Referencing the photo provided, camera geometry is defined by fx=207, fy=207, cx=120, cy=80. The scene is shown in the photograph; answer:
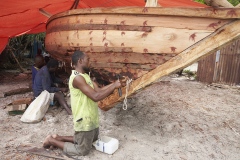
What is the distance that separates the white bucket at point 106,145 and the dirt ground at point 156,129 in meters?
0.06

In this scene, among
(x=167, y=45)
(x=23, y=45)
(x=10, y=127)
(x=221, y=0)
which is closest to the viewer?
(x=221, y=0)

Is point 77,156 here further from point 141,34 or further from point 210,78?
point 210,78

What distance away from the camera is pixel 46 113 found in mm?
4203

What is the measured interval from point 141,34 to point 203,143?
2.04 m

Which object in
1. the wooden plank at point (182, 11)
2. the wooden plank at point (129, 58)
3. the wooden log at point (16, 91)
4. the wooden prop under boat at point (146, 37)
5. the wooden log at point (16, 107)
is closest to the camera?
the wooden plank at point (182, 11)

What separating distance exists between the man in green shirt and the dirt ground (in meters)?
0.21

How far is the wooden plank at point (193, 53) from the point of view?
2.12 meters

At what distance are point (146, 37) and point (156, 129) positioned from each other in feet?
6.03

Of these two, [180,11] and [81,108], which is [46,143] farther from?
[180,11]

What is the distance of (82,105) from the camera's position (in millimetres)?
2537

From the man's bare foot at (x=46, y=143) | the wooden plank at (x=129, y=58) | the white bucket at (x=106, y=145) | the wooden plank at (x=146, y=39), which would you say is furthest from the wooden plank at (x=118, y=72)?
the man's bare foot at (x=46, y=143)

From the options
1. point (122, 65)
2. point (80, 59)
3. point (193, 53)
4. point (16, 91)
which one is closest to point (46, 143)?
point (80, 59)

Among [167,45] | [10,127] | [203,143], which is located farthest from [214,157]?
[10,127]

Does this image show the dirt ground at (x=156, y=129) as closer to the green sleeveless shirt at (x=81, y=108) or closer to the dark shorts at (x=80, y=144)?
the dark shorts at (x=80, y=144)
